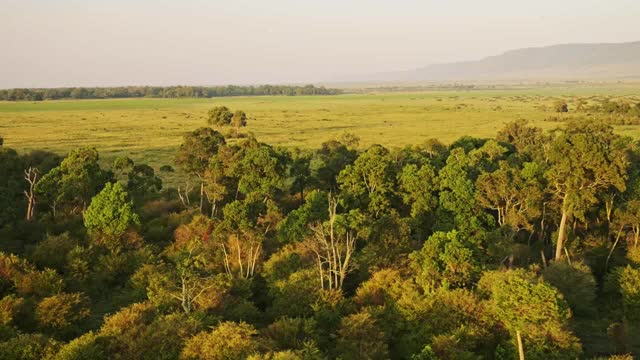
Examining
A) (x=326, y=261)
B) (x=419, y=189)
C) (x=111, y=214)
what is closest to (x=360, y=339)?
(x=326, y=261)

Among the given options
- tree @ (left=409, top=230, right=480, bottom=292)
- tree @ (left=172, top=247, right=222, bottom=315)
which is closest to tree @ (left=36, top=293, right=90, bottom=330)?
tree @ (left=172, top=247, right=222, bottom=315)

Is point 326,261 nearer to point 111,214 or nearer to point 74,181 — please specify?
point 111,214

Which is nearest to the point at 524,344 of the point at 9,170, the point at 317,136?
the point at 9,170

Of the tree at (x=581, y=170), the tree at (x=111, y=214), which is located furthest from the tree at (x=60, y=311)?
the tree at (x=581, y=170)

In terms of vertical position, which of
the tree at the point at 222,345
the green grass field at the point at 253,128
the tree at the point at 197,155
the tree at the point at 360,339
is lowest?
the tree at the point at 360,339

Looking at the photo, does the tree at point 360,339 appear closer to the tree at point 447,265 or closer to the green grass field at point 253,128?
the tree at point 447,265

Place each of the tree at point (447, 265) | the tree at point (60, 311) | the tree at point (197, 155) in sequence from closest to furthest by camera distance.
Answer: the tree at point (60, 311) → the tree at point (447, 265) → the tree at point (197, 155)

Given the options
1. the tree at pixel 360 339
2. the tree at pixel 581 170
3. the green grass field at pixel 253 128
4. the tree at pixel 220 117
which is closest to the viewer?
the tree at pixel 360 339
